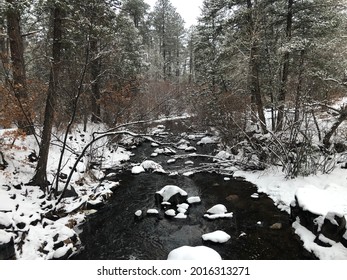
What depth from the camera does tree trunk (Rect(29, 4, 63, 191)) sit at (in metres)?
6.65

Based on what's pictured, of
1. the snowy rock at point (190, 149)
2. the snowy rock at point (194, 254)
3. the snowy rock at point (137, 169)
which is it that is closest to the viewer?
the snowy rock at point (194, 254)

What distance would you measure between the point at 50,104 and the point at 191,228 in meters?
5.24

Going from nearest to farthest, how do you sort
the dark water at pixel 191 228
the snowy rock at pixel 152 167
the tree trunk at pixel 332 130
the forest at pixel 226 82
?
the dark water at pixel 191 228, the forest at pixel 226 82, the tree trunk at pixel 332 130, the snowy rock at pixel 152 167

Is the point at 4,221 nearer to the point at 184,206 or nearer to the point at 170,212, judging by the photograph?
the point at 170,212

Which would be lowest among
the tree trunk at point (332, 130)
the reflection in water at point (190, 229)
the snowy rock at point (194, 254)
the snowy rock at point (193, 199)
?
the reflection in water at point (190, 229)

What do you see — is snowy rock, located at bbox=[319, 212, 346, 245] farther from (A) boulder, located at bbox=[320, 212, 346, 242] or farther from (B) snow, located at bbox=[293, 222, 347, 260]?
(B) snow, located at bbox=[293, 222, 347, 260]

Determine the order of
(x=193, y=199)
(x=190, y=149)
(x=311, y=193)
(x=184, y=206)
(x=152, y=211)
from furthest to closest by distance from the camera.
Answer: (x=190, y=149) < (x=193, y=199) < (x=184, y=206) < (x=152, y=211) < (x=311, y=193)

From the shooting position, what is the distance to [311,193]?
6.44 metres

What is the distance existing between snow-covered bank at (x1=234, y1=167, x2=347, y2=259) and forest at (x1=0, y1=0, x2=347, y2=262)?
35 cm

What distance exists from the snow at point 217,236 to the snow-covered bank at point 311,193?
1796 mm

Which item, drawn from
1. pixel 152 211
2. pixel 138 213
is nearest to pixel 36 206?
pixel 138 213

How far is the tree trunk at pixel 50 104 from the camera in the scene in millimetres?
6652

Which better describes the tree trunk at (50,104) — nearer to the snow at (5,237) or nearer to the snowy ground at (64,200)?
the snowy ground at (64,200)

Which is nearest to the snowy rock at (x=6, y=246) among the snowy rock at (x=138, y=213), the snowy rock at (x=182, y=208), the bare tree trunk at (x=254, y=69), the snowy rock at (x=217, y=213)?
the snowy rock at (x=138, y=213)
